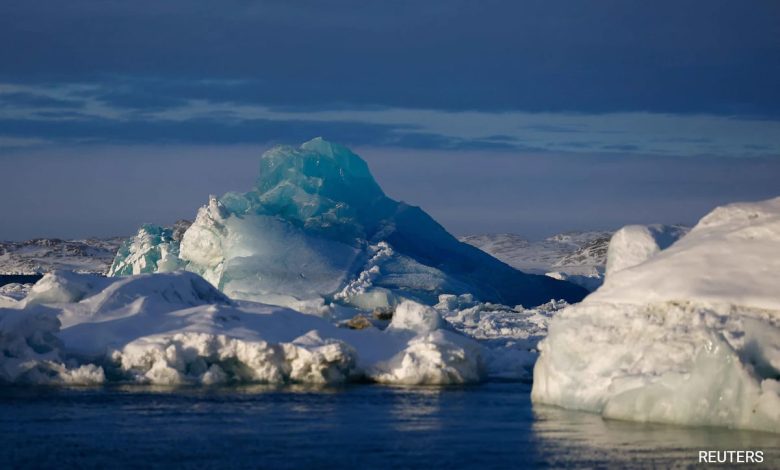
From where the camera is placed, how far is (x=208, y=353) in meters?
23.1

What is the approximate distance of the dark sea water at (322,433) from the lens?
1548 centimetres

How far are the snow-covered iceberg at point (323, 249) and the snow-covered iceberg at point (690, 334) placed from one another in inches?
571

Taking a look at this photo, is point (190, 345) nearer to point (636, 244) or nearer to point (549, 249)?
point (636, 244)

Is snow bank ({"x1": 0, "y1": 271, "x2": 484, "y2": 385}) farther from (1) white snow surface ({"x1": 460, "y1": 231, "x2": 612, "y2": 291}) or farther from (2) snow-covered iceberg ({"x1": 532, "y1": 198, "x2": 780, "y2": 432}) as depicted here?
(1) white snow surface ({"x1": 460, "y1": 231, "x2": 612, "y2": 291})

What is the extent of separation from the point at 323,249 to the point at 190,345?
13.3m

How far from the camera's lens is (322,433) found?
17.6 meters

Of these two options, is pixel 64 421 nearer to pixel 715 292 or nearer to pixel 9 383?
pixel 9 383

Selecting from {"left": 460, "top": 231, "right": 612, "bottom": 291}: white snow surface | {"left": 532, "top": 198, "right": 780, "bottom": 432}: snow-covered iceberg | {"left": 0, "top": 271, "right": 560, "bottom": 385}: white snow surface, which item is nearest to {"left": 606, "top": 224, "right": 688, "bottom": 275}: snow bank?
{"left": 532, "top": 198, "right": 780, "bottom": 432}: snow-covered iceberg

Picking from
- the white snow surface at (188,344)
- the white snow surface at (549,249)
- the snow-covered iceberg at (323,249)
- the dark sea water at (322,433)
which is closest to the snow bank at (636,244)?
the dark sea water at (322,433)

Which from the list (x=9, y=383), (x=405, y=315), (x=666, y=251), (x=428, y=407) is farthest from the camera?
(x=405, y=315)

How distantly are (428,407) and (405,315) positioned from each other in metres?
6.05

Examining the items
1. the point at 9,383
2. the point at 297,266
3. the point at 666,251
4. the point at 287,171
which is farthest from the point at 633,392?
the point at 287,171

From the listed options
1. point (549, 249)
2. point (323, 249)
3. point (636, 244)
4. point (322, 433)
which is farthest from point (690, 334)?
point (549, 249)

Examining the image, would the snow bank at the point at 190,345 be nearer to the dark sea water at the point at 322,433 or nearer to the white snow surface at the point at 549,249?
the dark sea water at the point at 322,433
